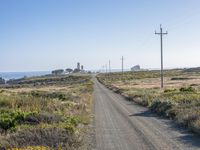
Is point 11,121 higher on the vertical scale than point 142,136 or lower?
higher

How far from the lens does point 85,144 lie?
596 inches

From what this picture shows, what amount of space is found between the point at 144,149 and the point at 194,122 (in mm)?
5655

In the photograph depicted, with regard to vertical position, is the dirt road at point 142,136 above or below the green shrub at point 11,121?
below

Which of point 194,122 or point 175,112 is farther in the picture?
point 175,112

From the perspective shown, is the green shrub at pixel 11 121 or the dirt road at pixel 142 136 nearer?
the dirt road at pixel 142 136

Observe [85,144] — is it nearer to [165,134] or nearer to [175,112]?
[165,134]

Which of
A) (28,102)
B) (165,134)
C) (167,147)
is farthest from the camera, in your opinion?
(28,102)

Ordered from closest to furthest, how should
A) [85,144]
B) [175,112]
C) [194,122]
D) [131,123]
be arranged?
1. [85,144]
2. [194,122]
3. [131,123]
4. [175,112]

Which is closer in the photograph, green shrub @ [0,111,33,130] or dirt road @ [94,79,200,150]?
dirt road @ [94,79,200,150]

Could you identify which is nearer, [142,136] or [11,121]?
[142,136]

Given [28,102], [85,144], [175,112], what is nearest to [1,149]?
[85,144]

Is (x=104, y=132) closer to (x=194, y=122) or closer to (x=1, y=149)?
(x=194, y=122)

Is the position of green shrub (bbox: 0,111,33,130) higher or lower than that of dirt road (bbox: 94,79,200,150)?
higher

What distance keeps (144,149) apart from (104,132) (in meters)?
4.68
